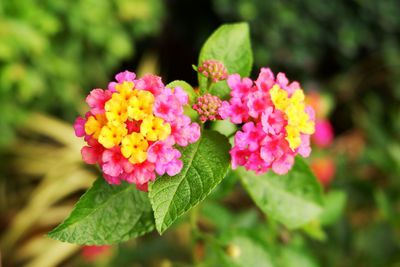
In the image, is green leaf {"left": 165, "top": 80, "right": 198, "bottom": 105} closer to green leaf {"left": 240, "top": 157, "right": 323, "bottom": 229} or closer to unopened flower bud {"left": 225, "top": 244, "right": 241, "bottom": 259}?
green leaf {"left": 240, "top": 157, "right": 323, "bottom": 229}

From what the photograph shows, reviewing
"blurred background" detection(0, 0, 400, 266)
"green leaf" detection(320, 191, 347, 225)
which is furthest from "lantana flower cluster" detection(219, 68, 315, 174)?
"green leaf" detection(320, 191, 347, 225)

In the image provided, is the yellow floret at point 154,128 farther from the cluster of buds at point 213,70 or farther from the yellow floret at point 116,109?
the cluster of buds at point 213,70

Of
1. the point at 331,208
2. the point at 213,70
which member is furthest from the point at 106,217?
the point at 331,208

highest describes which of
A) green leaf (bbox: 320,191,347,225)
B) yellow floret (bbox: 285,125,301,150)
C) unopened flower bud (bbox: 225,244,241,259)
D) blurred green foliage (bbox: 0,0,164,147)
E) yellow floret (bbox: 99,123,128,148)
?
blurred green foliage (bbox: 0,0,164,147)

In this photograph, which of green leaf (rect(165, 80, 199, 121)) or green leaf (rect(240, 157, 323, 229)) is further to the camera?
green leaf (rect(240, 157, 323, 229))

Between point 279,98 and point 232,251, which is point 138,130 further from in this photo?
point 232,251

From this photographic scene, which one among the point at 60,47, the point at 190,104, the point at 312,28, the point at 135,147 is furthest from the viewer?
the point at 312,28

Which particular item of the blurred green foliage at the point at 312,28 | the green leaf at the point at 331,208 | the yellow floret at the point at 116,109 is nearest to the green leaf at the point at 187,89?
the yellow floret at the point at 116,109
